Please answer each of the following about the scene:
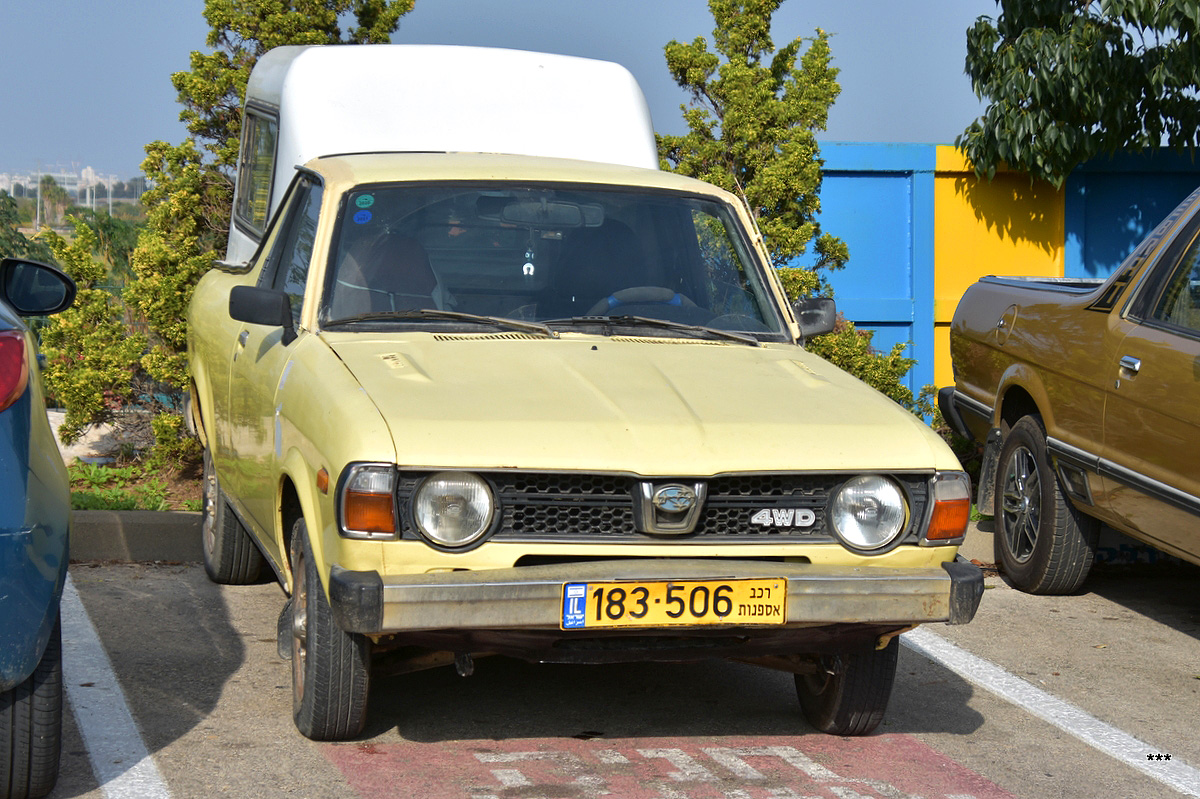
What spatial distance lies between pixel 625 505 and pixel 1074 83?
6.64 metres

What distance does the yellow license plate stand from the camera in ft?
12.7

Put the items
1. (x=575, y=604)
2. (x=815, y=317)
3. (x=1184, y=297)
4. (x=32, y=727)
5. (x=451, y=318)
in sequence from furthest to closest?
(x=1184, y=297) < (x=815, y=317) < (x=451, y=318) < (x=575, y=604) < (x=32, y=727)

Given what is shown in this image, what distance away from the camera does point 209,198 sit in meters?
9.77

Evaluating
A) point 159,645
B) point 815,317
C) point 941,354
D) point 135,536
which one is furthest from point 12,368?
point 941,354

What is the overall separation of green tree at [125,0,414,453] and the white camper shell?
98 cm

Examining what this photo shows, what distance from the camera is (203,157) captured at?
388 inches

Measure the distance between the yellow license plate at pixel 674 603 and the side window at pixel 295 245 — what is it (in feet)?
5.76

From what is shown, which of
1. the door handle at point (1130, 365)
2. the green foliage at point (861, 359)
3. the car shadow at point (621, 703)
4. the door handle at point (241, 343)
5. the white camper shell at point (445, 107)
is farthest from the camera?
the green foliage at point (861, 359)

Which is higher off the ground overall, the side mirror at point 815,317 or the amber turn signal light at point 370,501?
the side mirror at point 815,317

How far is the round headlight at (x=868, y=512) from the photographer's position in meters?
4.16

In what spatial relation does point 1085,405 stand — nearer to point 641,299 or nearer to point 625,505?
point 641,299

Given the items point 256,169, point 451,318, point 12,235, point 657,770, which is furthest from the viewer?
point 12,235

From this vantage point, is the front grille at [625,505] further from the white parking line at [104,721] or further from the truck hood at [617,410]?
the white parking line at [104,721]

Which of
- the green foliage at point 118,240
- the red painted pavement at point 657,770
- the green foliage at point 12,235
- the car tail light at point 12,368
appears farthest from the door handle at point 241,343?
the green foliage at point 12,235
